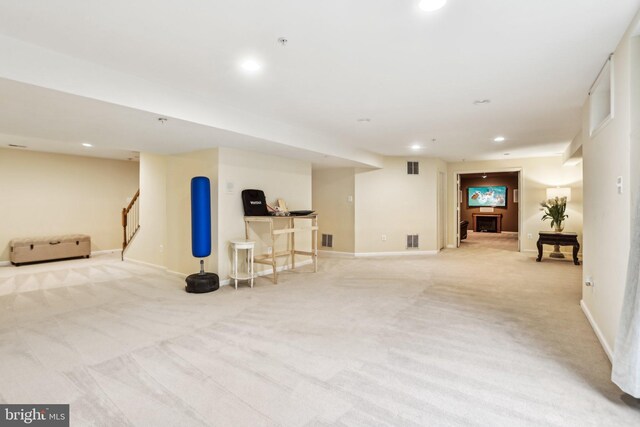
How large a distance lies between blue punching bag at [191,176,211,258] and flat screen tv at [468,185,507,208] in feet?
40.1

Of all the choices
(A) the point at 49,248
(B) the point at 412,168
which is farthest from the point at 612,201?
(A) the point at 49,248

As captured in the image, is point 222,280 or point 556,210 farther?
point 556,210

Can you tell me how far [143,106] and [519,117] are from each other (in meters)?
4.68

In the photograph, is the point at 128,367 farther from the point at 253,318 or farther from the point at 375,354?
the point at 375,354

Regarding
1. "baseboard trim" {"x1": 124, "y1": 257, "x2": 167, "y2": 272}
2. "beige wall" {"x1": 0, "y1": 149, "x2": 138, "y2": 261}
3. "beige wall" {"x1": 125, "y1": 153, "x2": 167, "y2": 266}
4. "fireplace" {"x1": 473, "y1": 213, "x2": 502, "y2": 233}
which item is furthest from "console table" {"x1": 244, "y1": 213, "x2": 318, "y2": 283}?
"fireplace" {"x1": 473, "y1": 213, "x2": 502, "y2": 233}

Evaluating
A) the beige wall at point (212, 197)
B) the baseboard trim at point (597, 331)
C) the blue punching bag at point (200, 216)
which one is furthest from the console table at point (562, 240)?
the blue punching bag at point (200, 216)

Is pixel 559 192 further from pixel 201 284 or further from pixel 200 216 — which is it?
pixel 201 284

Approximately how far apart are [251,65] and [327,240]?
5.87m

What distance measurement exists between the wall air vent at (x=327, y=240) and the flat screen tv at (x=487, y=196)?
8437 mm

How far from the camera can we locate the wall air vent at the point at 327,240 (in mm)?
8242

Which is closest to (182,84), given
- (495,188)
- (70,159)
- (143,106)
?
(143,106)

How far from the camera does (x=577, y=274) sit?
18.4ft

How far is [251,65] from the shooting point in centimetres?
284

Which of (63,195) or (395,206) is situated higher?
(63,195)
